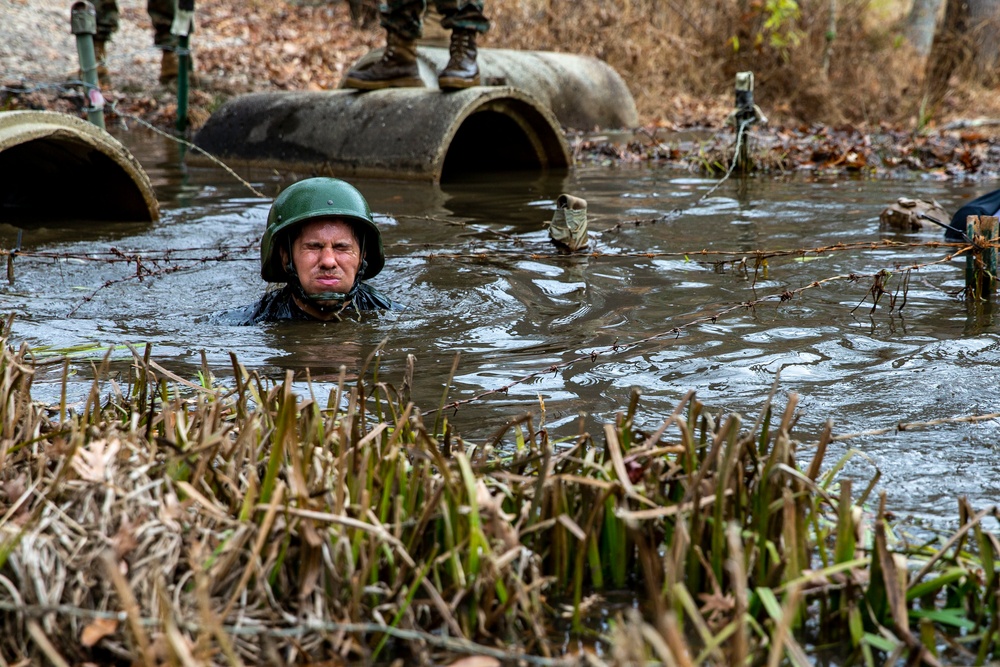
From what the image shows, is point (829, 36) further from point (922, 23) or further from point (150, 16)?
point (150, 16)

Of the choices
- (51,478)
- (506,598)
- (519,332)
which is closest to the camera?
(506,598)

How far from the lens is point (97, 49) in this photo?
1641 centimetres

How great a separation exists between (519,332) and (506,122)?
6555 mm

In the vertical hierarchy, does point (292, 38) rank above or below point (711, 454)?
above

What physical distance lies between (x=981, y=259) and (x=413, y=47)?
6.78m

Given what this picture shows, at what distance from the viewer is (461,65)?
9.49m

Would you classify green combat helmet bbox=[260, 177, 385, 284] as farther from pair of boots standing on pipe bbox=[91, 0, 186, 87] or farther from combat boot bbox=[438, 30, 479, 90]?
pair of boots standing on pipe bbox=[91, 0, 186, 87]

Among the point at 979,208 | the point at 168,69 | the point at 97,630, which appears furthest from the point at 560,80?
the point at 97,630

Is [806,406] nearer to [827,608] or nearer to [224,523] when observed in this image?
[827,608]

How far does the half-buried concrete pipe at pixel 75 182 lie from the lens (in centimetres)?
748

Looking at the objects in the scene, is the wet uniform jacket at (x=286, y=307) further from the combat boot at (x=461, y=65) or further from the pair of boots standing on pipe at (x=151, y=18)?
the pair of boots standing on pipe at (x=151, y=18)

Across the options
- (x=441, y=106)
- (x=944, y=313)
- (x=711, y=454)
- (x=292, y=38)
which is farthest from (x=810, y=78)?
(x=711, y=454)

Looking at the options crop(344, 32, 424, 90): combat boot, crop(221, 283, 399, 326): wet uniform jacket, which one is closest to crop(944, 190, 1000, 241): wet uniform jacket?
crop(221, 283, 399, 326): wet uniform jacket

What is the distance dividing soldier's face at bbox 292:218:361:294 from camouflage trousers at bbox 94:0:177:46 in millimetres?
11580
